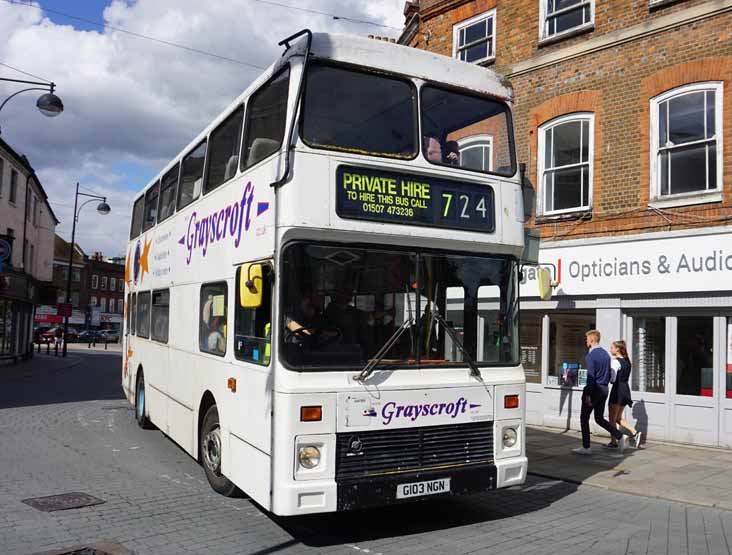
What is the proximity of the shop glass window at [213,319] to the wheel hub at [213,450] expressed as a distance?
2.78ft

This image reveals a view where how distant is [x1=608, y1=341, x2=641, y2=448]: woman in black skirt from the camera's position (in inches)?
426

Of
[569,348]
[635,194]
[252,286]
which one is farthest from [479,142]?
[569,348]

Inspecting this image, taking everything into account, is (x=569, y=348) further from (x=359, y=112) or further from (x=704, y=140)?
(x=359, y=112)

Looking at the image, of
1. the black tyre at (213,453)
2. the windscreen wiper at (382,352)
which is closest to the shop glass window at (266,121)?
the windscreen wiper at (382,352)

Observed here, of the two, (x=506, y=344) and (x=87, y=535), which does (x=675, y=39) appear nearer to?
(x=506, y=344)

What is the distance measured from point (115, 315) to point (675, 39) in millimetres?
82367

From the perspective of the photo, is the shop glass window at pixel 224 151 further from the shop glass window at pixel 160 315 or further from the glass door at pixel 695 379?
the glass door at pixel 695 379

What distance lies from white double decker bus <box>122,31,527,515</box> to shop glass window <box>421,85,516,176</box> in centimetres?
2

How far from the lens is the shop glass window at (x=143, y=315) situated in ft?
36.8

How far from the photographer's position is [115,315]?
8525 centimetres

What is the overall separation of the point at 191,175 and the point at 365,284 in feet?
13.2

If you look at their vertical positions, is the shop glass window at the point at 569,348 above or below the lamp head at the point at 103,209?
below

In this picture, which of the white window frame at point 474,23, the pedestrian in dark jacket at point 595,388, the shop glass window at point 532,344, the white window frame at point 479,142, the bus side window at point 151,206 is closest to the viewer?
the white window frame at point 479,142

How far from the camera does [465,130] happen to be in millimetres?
6934
